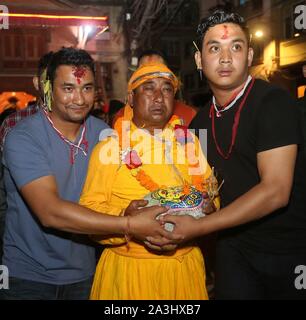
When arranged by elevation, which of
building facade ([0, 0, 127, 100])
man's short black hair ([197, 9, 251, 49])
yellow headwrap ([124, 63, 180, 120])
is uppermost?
building facade ([0, 0, 127, 100])

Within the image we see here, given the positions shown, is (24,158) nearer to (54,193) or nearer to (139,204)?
(54,193)

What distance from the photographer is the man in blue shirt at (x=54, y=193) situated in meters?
2.49

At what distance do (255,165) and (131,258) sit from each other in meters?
0.98

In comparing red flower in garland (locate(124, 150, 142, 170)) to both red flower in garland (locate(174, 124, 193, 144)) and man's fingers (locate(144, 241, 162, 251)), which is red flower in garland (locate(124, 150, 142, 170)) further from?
man's fingers (locate(144, 241, 162, 251))

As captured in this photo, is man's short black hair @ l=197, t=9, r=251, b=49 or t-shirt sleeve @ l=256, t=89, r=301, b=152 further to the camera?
man's short black hair @ l=197, t=9, r=251, b=49

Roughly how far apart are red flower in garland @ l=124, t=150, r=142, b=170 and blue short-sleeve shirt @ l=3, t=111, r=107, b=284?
33 cm

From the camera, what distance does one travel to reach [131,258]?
2.65 metres

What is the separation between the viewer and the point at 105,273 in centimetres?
271

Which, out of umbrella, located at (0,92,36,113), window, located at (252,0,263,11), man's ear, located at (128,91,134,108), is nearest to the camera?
man's ear, located at (128,91,134,108)

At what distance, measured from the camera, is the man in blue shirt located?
2488mm

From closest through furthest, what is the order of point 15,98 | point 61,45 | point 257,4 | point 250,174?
point 250,174, point 15,98, point 61,45, point 257,4

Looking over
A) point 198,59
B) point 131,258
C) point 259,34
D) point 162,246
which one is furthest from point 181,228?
point 259,34

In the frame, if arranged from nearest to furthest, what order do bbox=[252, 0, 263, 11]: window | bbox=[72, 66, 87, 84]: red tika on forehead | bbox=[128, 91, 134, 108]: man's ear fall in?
1. bbox=[72, 66, 87, 84]: red tika on forehead
2. bbox=[128, 91, 134, 108]: man's ear
3. bbox=[252, 0, 263, 11]: window

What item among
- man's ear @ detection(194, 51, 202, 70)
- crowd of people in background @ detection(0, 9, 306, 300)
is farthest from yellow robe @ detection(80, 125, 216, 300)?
man's ear @ detection(194, 51, 202, 70)
